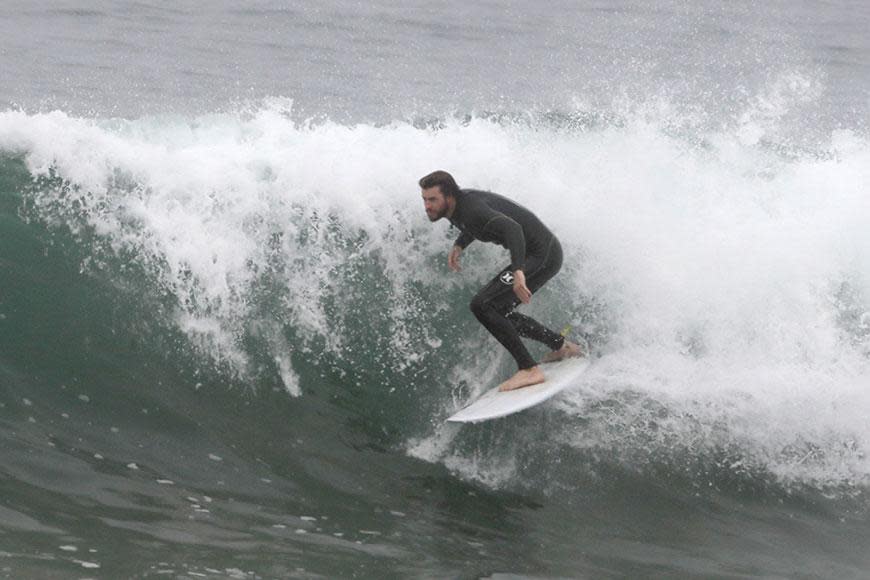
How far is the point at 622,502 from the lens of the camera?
891 centimetres

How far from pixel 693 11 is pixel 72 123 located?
18301 millimetres

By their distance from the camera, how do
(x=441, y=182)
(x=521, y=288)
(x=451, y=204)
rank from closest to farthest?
1. (x=521, y=288)
2. (x=441, y=182)
3. (x=451, y=204)

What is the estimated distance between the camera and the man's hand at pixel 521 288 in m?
8.38

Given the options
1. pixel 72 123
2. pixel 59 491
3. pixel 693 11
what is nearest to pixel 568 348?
pixel 59 491

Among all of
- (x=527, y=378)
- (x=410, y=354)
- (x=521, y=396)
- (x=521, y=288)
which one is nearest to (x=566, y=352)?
(x=527, y=378)

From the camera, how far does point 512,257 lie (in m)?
8.57

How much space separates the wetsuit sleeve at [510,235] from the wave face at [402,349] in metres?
1.31

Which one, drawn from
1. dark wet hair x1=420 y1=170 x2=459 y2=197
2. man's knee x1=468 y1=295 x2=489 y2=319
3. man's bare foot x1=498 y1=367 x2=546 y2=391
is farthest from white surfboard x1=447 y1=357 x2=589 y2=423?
dark wet hair x1=420 y1=170 x2=459 y2=197

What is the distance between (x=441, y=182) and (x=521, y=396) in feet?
5.11

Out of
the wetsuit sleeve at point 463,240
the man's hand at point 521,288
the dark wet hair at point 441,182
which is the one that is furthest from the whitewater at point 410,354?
the dark wet hair at point 441,182

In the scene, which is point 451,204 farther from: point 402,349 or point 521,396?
point 402,349

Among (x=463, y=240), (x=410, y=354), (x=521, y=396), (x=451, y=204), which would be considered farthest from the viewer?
(x=410, y=354)

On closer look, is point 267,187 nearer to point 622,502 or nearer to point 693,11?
point 622,502

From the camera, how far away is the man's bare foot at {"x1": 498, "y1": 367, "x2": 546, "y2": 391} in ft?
28.9
